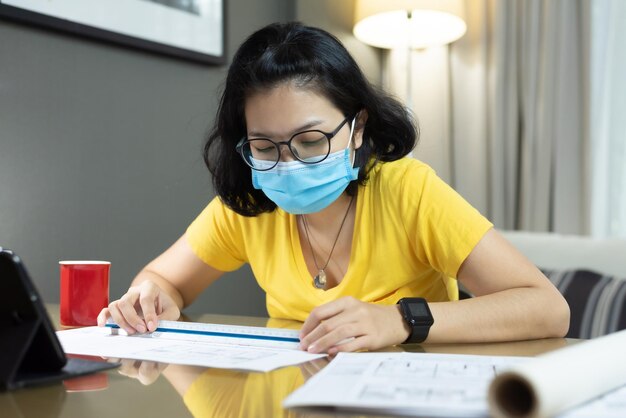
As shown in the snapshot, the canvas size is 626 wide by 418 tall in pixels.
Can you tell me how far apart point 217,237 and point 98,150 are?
61 cm

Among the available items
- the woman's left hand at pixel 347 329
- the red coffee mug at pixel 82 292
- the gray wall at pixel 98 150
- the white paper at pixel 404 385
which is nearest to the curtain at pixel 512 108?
the gray wall at pixel 98 150

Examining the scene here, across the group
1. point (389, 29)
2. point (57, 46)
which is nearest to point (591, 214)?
point (389, 29)

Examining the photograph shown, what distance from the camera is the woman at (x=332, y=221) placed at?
3.65ft

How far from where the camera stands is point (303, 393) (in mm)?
635

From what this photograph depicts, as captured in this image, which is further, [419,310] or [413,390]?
[419,310]

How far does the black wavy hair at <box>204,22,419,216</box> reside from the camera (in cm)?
128

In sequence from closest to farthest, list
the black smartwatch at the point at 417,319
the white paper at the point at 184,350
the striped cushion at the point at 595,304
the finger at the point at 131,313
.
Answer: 1. the white paper at the point at 184,350
2. the black smartwatch at the point at 417,319
3. the finger at the point at 131,313
4. the striped cushion at the point at 595,304

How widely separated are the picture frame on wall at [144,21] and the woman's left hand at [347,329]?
1.23 m

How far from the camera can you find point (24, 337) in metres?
0.72

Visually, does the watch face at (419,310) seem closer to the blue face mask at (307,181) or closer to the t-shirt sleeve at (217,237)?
the blue face mask at (307,181)

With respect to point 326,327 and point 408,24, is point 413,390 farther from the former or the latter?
point 408,24

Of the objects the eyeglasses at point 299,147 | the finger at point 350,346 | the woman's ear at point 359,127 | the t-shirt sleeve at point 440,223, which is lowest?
the finger at point 350,346

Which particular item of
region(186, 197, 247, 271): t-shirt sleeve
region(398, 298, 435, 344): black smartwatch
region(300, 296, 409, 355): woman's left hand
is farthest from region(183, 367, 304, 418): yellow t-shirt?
region(186, 197, 247, 271): t-shirt sleeve

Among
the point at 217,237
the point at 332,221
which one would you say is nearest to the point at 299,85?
the point at 332,221
